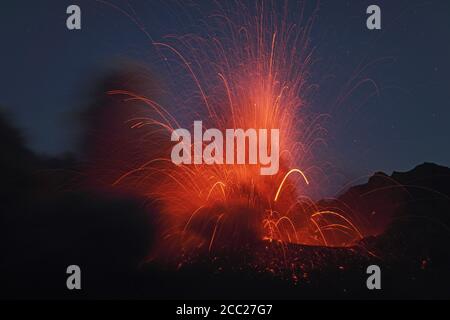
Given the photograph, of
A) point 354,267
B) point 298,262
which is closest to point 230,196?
point 298,262

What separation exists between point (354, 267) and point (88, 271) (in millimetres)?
7179

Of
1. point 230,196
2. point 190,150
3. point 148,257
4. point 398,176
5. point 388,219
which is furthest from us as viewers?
point 398,176

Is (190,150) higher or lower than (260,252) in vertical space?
higher

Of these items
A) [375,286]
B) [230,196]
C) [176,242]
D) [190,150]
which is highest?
[190,150]

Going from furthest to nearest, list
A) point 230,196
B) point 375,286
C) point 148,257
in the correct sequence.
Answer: point 230,196 < point 148,257 < point 375,286
